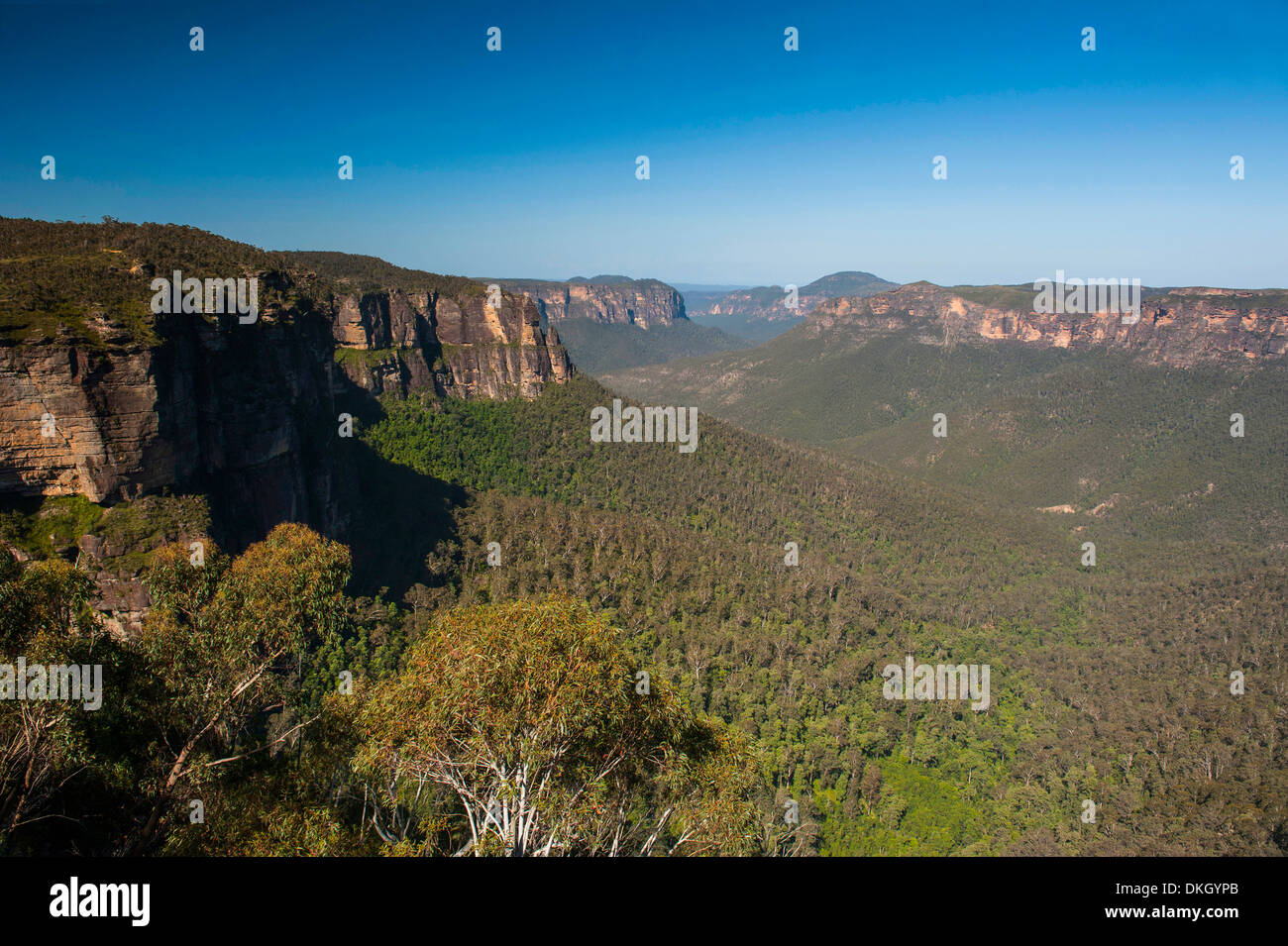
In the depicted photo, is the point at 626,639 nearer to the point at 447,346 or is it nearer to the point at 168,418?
the point at 168,418

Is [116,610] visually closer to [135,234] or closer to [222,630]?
[222,630]

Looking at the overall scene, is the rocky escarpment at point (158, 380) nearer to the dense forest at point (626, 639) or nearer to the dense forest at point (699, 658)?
the dense forest at point (626, 639)

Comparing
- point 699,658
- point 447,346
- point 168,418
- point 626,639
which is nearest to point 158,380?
point 168,418

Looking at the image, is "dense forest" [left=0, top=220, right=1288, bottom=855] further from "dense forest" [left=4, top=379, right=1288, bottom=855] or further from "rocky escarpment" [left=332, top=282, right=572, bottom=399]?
"rocky escarpment" [left=332, top=282, right=572, bottom=399]

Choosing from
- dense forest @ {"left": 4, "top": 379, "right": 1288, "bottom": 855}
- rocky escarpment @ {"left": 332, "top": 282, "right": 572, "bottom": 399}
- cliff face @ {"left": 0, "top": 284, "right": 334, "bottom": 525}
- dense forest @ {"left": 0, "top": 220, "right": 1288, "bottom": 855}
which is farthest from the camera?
rocky escarpment @ {"left": 332, "top": 282, "right": 572, "bottom": 399}

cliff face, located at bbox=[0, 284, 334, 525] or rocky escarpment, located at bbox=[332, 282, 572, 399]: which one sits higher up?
rocky escarpment, located at bbox=[332, 282, 572, 399]

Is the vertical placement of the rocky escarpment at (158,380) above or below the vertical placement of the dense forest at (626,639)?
above

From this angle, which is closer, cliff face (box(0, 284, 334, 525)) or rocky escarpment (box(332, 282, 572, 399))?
cliff face (box(0, 284, 334, 525))

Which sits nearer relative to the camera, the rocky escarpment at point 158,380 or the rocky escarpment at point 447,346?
the rocky escarpment at point 158,380

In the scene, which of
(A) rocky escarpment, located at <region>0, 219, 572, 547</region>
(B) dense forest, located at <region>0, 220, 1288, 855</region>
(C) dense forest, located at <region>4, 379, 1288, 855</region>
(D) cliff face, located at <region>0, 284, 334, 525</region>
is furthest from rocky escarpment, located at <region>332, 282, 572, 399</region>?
(D) cliff face, located at <region>0, 284, 334, 525</region>

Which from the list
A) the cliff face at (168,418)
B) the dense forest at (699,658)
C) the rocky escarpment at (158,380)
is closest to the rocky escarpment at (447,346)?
the dense forest at (699,658)

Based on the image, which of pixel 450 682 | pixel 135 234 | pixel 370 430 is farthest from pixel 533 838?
pixel 370 430
